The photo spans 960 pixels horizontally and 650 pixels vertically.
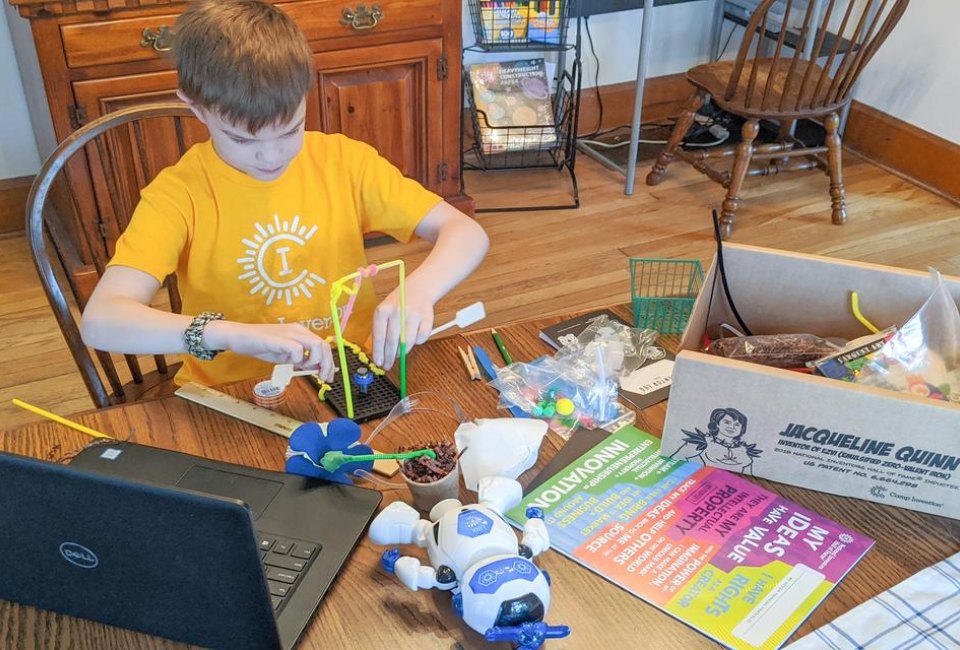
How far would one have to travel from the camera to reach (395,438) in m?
1.03

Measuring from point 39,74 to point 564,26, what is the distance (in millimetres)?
1592

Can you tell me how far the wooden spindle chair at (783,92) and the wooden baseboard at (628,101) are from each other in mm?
415

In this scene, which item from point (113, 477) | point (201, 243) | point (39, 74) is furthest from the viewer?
point (39, 74)

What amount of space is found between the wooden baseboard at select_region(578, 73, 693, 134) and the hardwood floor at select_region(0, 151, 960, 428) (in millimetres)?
279

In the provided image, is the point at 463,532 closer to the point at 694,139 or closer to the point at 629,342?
the point at 629,342

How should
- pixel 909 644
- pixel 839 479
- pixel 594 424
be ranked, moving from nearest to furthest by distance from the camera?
pixel 909 644 → pixel 839 479 → pixel 594 424

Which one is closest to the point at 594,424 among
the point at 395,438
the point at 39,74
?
the point at 395,438

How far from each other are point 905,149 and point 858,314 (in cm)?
247

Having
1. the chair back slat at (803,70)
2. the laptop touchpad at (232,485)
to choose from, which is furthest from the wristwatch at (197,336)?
the chair back slat at (803,70)

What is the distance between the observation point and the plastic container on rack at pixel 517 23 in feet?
9.59

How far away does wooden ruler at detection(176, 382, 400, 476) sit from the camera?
3.43ft

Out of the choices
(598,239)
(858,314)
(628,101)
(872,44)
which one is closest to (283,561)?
(858,314)

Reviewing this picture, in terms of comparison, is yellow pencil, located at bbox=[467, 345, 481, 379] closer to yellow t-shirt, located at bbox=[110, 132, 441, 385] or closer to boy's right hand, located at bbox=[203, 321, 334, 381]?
boy's right hand, located at bbox=[203, 321, 334, 381]

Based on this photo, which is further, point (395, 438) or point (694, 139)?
point (694, 139)
